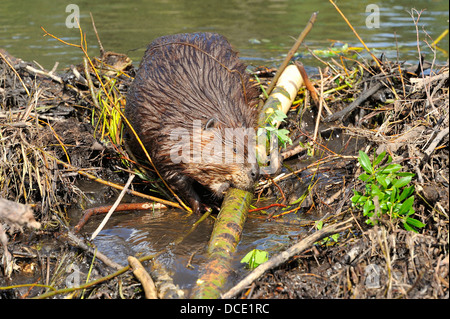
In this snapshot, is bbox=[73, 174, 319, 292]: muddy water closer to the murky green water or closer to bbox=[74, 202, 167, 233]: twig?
bbox=[74, 202, 167, 233]: twig

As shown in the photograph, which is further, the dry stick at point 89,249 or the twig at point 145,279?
the dry stick at point 89,249

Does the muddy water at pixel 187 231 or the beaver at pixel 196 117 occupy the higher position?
the beaver at pixel 196 117

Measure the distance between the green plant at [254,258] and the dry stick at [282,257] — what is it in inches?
9.2

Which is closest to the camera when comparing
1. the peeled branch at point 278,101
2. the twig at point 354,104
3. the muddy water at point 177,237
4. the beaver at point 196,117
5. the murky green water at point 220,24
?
the muddy water at point 177,237

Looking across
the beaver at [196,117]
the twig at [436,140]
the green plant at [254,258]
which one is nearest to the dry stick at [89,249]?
the green plant at [254,258]

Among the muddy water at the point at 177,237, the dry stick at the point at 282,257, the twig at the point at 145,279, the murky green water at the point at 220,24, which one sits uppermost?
the murky green water at the point at 220,24

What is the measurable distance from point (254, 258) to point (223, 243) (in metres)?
0.23

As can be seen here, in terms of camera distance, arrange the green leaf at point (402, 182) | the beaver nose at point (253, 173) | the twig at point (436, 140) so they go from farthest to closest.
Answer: the beaver nose at point (253, 173), the twig at point (436, 140), the green leaf at point (402, 182)

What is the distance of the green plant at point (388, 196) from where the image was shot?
280 cm

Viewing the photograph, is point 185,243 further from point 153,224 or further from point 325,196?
point 325,196

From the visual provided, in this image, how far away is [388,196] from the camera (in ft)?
9.53

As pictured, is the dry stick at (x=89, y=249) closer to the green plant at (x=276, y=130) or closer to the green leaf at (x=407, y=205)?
the green plant at (x=276, y=130)

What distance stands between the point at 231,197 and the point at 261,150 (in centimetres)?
53

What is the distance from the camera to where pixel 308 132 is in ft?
15.1
